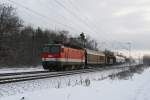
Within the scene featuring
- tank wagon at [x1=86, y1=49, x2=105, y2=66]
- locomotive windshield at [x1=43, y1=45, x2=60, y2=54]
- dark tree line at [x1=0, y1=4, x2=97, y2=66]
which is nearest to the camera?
locomotive windshield at [x1=43, y1=45, x2=60, y2=54]

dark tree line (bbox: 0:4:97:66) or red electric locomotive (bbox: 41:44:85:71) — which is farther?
dark tree line (bbox: 0:4:97:66)

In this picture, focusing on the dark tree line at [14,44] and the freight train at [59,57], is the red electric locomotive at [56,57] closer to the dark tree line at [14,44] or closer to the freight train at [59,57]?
the freight train at [59,57]

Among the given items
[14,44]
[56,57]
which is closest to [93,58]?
[14,44]

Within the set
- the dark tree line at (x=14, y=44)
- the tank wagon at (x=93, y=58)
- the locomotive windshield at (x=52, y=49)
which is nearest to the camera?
the locomotive windshield at (x=52, y=49)

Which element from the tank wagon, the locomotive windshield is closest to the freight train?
the locomotive windshield

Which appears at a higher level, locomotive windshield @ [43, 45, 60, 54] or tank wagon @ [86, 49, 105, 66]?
locomotive windshield @ [43, 45, 60, 54]

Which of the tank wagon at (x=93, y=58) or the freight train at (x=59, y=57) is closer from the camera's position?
the freight train at (x=59, y=57)

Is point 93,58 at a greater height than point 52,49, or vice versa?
point 52,49

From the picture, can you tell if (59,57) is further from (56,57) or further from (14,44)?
(14,44)

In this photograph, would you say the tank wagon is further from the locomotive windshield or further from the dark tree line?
the locomotive windshield

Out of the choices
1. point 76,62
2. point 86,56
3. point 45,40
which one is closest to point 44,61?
point 76,62

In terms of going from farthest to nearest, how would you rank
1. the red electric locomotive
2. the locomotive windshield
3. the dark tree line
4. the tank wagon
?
1. the dark tree line
2. the tank wagon
3. the locomotive windshield
4. the red electric locomotive

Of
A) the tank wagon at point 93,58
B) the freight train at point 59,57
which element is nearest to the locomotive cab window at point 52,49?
the freight train at point 59,57

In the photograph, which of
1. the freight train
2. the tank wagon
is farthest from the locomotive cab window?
the tank wagon
